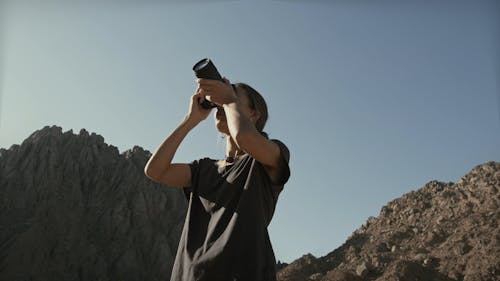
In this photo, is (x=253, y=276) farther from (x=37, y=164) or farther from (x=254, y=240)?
(x=37, y=164)

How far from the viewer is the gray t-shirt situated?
210cm

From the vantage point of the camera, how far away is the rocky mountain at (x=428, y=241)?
27719mm

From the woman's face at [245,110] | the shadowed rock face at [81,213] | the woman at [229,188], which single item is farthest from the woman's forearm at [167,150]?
the shadowed rock face at [81,213]

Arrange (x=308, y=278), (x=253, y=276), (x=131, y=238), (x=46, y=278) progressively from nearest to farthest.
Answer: (x=253, y=276) < (x=308, y=278) < (x=46, y=278) < (x=131, y=238)

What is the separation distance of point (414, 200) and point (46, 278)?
32486 millimetres

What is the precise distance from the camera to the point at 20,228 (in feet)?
159

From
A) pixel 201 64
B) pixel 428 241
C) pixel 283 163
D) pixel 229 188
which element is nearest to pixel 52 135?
pixel 428 241

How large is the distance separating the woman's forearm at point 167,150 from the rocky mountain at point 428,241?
26057 mm

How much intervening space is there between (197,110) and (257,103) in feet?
1.01

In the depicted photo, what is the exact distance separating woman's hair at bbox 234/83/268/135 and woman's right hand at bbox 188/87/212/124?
8.0 inches

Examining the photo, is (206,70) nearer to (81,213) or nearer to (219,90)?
(219,90)

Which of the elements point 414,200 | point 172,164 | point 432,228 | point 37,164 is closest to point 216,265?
point 172,164

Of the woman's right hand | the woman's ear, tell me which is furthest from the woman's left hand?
the woman's ear

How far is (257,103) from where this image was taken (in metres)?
2.61
